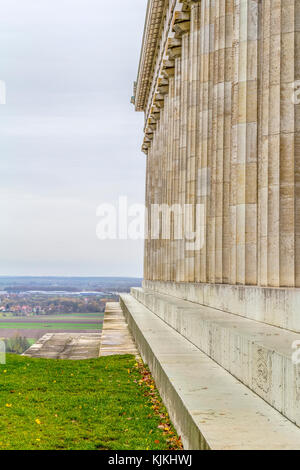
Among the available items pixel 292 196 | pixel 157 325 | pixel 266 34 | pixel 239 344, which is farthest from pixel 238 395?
pixel 157 325

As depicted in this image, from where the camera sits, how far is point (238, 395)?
9.33m

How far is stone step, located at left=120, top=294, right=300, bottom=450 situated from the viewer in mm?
7031

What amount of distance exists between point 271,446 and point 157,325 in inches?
621

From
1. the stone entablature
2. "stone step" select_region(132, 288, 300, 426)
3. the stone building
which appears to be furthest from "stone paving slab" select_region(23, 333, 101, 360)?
"stone step" select_region(132, 288, 300, 426)

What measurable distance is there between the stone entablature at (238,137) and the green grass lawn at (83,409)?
4.07 metres

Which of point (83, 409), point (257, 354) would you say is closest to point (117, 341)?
point (83, 409)

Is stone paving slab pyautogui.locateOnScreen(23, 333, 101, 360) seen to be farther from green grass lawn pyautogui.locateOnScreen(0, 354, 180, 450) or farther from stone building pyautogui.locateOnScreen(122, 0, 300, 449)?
green grass lawn pyautogui.locateOnScreen(0, 354, 180, 450)

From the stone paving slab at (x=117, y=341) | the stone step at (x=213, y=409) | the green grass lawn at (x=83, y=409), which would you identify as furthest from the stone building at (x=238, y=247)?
the stone paving slab at (x=117, y=341)

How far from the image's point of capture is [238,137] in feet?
57.9

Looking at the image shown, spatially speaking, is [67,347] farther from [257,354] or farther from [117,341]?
[257,354]

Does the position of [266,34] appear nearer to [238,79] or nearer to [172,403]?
[238,79]

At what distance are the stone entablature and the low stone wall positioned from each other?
0.49 metres

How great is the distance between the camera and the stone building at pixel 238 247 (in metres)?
8.36

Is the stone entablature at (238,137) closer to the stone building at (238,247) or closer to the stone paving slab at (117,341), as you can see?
the stone building at (238,247)
